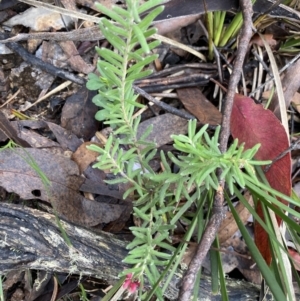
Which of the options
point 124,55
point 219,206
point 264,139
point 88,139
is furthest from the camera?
point 88,139

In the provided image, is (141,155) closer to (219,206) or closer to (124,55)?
(219,206)

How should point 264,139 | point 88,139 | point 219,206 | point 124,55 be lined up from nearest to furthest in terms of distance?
point 124,55 → point 219,206 → point 264,139 → point 88,139

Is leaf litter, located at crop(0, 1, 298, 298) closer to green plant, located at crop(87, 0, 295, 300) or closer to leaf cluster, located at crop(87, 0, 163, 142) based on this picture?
green plant, located at crop(87, 0, 295, 300)

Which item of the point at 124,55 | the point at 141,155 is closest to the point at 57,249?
the point at 141,155

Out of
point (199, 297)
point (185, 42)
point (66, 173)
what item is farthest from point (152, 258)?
point (185, 42)

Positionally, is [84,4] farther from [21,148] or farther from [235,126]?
[235,126]

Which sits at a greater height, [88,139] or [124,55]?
[124,55]

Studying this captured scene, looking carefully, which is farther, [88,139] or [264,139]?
[88,139]
